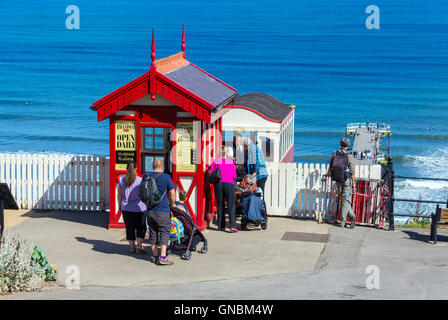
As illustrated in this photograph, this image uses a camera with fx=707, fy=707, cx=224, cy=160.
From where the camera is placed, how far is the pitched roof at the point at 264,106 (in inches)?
704

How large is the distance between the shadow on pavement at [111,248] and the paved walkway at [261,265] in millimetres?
17

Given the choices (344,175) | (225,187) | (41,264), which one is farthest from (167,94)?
(41,264)

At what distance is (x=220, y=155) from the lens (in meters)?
13.4

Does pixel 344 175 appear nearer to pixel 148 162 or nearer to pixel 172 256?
pixel 148 162

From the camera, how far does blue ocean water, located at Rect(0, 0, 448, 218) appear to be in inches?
1955

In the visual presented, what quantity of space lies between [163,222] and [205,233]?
97.5 inches

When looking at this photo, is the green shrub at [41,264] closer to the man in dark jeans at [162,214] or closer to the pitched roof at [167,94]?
the man in dark jeans at [162,214]

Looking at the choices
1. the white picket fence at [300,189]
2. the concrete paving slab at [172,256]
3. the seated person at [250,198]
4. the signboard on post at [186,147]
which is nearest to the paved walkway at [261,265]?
the concrete paving slab at [172,256]

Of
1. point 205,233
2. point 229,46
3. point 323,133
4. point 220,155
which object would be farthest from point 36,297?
point 229,46

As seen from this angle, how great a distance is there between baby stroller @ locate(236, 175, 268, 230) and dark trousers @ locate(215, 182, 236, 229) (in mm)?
245

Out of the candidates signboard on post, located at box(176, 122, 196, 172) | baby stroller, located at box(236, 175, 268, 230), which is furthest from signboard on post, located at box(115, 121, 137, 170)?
baby stroller, located at box(236, 175, 268, 230)

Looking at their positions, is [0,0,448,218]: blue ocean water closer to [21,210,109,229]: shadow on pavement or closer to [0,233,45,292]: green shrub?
[21,210,109,229]: shadow on pavement

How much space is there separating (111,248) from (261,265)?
2656mm

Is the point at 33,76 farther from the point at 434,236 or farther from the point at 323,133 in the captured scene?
the point at 434,236
